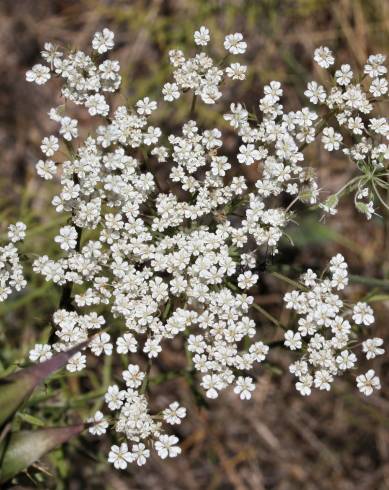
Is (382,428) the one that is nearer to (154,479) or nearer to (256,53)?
(154,479)

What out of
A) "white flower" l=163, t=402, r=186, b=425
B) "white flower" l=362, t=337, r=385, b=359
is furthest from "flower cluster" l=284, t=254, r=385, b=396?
"white flower" l=163, t=402, r=186, b=425

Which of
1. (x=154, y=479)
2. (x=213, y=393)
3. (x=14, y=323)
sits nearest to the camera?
(x=213, y=393)

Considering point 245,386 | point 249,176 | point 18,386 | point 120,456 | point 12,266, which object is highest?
point 12,266

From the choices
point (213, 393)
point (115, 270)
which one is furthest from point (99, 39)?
point (213, 393)

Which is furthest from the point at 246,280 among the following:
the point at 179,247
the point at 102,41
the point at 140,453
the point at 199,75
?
the point at 102,41

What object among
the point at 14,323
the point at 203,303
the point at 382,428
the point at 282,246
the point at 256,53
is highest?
the point at 256,53

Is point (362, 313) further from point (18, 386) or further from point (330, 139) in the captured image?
point (18, 386)
